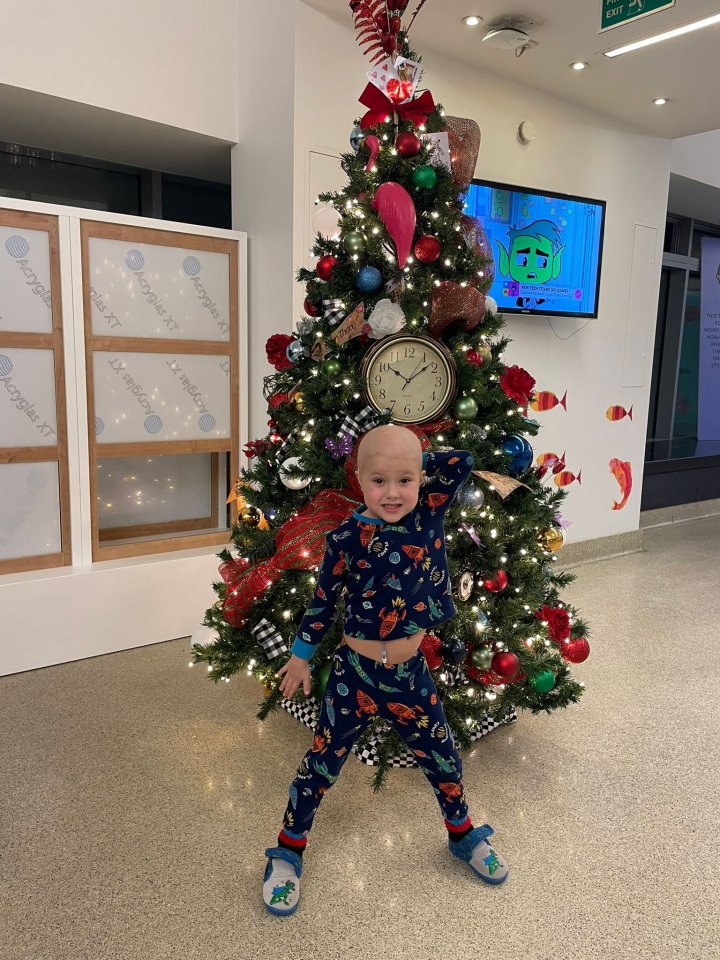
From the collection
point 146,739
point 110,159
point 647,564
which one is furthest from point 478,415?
point 647,564

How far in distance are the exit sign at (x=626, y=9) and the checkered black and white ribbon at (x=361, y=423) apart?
7.14 feet

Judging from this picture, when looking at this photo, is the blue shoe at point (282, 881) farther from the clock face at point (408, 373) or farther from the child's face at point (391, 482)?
the clock face at point (408, 373)

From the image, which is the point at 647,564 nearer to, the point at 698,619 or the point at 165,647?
the point at 698,619

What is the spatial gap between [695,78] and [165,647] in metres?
3.97

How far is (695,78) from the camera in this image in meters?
3.67

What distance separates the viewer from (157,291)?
3.28 metres

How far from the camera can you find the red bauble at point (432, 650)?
219cm

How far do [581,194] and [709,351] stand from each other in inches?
145

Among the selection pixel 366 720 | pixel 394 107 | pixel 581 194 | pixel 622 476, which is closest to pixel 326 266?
pixel 394 107

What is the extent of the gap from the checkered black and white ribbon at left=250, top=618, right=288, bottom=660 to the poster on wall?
568 cm

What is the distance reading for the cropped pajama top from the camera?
1685 millimetres

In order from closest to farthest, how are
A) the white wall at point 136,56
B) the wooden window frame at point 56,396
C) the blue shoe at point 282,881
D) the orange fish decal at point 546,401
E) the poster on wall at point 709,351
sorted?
the blue shoe at point 282,881
the white wall at point 136,56
the wooden window frame at point 56,396
the orange fish decal at point 546,401
the poster on wall at point 709,351

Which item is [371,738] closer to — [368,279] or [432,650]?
[432,650]

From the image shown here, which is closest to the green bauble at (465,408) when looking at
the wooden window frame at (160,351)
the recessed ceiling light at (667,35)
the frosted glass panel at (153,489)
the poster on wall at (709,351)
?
the wooden window frame at (160,351)
